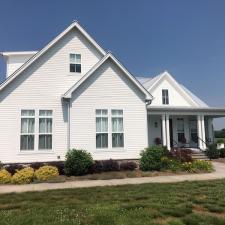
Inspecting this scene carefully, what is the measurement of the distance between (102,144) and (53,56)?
6.03 m

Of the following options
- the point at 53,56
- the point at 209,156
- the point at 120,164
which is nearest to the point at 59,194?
the point at 120,164

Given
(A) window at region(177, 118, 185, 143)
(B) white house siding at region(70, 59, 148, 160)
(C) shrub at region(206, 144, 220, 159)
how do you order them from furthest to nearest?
1. (A) window at region(177, 118, 185, 143)
2. (C) shrub at region(206, 144, 220, 159)
3. (B) white house siding at region(70, 59, 148, 160)

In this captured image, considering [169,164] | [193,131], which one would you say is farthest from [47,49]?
[193,131]

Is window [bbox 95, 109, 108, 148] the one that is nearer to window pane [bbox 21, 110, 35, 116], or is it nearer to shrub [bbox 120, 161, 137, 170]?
shrub [bbox 120, 161, 137, 170]

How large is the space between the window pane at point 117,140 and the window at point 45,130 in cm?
367

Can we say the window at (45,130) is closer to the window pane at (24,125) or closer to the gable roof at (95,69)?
the window pane at (24,125)

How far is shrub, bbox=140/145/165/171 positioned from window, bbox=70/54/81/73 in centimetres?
656

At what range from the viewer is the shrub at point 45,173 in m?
13.9

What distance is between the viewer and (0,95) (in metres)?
16.2

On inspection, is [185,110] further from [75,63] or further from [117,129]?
[75,63]

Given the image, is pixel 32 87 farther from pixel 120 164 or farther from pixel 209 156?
pixel 209 156

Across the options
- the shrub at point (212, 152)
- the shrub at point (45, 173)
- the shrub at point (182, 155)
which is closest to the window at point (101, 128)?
the shrub at point (45, 173)

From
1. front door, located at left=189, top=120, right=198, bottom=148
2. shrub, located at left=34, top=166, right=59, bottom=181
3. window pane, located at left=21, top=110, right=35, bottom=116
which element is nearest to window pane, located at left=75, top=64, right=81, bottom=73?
window pane, located at left=21, top=110, right=35, bottom=116

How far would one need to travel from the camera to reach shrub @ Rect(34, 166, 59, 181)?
13.9m
